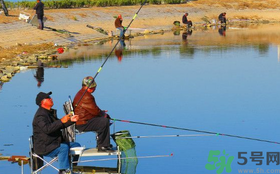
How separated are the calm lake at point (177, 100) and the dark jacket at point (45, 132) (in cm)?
188

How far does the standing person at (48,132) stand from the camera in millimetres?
11477

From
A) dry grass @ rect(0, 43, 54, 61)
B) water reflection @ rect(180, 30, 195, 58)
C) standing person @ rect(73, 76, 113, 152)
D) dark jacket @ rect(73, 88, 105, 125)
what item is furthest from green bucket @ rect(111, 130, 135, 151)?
water reflection @ rect(180, 30, 195, 58)

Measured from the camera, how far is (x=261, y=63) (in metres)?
31.2

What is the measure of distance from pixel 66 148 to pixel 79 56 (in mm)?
23707

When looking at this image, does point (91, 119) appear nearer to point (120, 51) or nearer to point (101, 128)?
point (101, 128)

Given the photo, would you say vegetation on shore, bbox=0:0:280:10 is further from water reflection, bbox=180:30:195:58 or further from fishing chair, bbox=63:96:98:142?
fishing chair, bbox=63:96:98:142

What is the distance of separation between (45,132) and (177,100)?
1009 cm

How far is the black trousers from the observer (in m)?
12.6

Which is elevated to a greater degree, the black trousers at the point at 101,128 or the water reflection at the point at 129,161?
the black trousers at the point at 101,128

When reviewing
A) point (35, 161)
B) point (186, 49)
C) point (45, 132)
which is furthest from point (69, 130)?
point (186, 49)

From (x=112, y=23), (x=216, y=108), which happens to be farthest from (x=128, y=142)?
(x=112, y=23)

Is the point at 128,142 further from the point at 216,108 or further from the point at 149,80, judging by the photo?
the point at 149,80

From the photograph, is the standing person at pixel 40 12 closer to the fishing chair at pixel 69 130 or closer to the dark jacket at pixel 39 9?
the dark jacket at pixel 39 9

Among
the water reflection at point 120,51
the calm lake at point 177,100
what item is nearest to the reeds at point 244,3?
the water reflection at point 120,51
